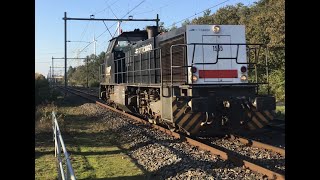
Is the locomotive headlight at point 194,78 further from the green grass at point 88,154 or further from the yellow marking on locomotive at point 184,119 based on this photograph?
the green grass at point 88,154

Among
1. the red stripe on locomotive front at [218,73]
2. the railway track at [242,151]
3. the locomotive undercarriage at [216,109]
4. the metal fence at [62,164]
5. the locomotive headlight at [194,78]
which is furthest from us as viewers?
the red stripe on locomotive front at [218,73]

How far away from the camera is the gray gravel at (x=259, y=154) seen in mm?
6758

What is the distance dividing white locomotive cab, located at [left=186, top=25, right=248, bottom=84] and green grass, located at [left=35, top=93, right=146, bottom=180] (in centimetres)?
272

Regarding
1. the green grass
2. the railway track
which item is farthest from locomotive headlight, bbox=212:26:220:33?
the green grass

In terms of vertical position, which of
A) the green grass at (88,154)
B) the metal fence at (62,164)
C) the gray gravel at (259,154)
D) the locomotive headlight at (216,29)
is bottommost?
the green grass at (88,154)

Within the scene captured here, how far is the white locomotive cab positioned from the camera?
373 inches

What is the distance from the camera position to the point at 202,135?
31.2ft

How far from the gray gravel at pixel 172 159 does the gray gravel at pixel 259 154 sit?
619 millimetres

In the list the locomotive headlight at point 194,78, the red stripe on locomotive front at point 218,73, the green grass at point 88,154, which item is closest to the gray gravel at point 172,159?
the green grass at point 88,154

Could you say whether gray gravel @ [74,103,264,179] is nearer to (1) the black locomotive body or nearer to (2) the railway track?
(2) the railway track

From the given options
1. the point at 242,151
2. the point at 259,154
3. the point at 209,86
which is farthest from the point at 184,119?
the point at 259,154

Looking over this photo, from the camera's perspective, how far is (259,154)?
7.70m
